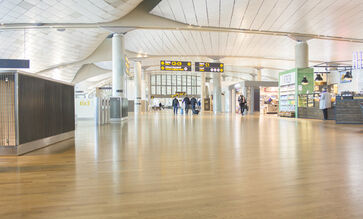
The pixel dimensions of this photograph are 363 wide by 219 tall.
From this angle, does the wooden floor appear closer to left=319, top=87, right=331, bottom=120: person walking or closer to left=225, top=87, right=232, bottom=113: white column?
left=319, top=87, right=331, bottom=120: person walking

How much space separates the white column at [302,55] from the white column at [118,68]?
11781 millimetres

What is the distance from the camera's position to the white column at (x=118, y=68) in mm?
15527

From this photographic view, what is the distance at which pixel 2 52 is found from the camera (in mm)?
19469

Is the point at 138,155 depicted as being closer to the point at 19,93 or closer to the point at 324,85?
the point at 19,93

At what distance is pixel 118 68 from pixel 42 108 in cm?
1134

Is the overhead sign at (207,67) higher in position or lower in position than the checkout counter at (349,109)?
higher

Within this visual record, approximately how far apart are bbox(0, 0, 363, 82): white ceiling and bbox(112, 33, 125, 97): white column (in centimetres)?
152

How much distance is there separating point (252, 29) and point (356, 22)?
5761mm

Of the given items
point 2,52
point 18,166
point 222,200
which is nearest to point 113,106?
point 18,166

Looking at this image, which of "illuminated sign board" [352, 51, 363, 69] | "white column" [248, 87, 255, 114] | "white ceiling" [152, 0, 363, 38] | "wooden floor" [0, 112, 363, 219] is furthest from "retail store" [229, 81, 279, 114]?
"wooden floor" [0, 112, 363, 219]

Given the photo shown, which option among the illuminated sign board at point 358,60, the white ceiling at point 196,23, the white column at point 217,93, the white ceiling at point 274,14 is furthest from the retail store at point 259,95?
the illuminated sign board at point 358,60

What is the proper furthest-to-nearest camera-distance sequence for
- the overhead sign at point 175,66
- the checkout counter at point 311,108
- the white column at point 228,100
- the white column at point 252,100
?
the white column at point 228,100
the white column at point 252,100
the overhead sign at point 175,66
the checkout counter at point 311,108

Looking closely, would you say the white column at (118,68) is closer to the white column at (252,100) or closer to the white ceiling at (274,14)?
the white ceiling at (274,14)

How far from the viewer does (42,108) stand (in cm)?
472
